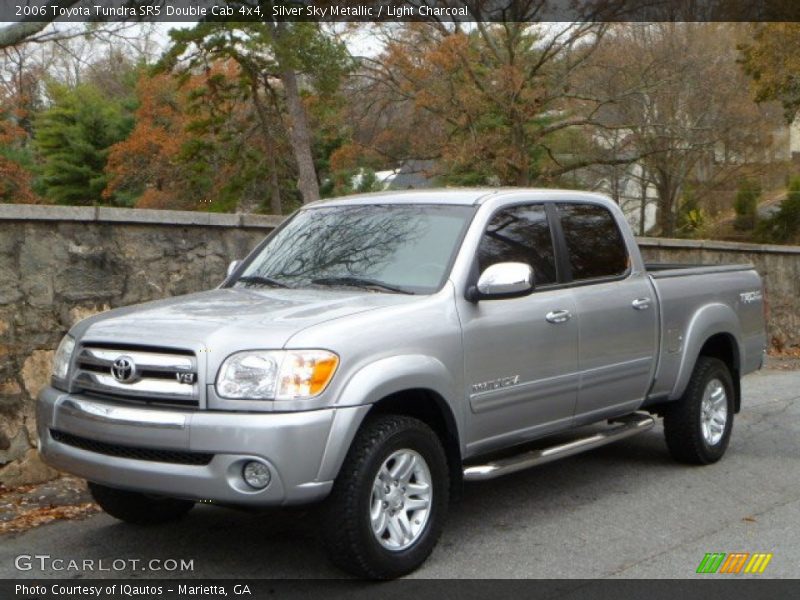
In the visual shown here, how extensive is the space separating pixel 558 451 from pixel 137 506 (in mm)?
2440

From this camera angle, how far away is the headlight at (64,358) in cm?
560

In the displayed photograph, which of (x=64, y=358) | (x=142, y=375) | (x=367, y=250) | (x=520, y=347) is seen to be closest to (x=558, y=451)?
(x=520, y=347)

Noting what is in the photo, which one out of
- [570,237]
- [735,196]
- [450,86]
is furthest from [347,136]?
[570,237]

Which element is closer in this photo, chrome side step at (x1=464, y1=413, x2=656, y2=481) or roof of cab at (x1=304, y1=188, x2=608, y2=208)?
chrome side step at (x1=464, y1=413, x2=656, y2=481)

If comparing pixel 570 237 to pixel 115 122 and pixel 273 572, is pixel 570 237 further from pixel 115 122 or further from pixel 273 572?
pixel 115 122

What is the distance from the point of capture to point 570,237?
23.3 feet

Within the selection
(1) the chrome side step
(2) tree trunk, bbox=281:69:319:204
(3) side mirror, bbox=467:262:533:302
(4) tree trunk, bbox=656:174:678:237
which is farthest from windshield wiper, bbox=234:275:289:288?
(4) tree trunk, bbox=656:174:678:237

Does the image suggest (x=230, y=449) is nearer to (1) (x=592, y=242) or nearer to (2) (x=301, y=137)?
(1) (x=592, y=242)

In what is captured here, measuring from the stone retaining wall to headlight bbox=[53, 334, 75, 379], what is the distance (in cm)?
190

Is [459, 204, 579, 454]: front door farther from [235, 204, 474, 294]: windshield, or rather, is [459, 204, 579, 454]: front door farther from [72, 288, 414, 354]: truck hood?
[72, 288, 414, 354]: truck hood

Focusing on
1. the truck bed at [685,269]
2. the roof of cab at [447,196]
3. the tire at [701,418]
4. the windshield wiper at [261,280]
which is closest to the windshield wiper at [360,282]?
the windshield wiper at [261,280]

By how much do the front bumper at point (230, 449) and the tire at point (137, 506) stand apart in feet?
3.03

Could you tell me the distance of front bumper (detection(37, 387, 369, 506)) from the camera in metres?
4.85

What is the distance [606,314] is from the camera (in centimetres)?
697
